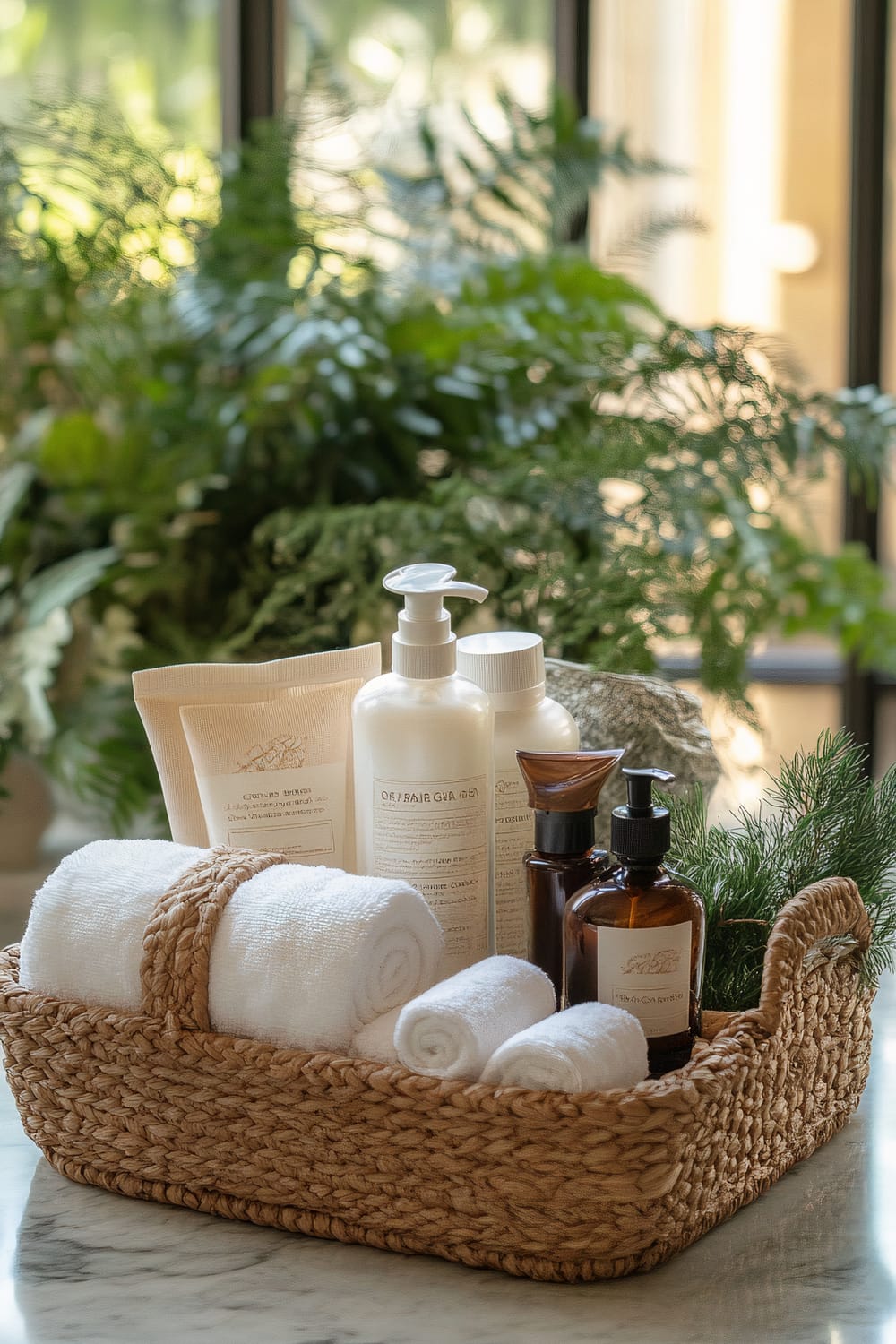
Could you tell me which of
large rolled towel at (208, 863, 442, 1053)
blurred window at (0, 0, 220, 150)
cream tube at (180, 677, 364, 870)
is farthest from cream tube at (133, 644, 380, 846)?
blurred window at (0, 0, 220, 150)

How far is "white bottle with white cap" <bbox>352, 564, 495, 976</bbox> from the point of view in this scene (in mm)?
590

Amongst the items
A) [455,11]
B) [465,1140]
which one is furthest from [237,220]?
[465,1140]

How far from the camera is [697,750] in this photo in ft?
2.49

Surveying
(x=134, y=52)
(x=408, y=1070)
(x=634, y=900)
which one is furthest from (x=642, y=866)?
(x=134, y=52)

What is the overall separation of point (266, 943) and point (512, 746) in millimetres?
149

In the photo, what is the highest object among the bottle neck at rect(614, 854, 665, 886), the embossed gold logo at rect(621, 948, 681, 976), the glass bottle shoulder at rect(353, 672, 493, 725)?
the glass bottle shoulder at rect(353, 672, 493, 725)

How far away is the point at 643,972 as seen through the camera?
0.53 metres

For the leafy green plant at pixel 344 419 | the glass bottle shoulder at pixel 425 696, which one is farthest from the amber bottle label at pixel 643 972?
the leafy green plant at pixel 344 419

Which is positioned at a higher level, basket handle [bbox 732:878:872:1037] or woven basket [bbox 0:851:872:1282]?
basket handle [bbox 732:878:872:1037]

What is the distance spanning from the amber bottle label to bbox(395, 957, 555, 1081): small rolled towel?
4 cm

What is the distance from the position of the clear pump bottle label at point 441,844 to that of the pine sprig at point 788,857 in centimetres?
10

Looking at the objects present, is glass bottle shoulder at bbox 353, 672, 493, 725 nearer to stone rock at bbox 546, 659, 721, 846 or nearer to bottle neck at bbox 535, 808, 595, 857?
bottle neck at bbox 535, 808, 595, 857

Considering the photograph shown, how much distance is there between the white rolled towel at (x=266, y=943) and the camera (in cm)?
53

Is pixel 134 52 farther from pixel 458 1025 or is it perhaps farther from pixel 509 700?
pixel 458 1025
